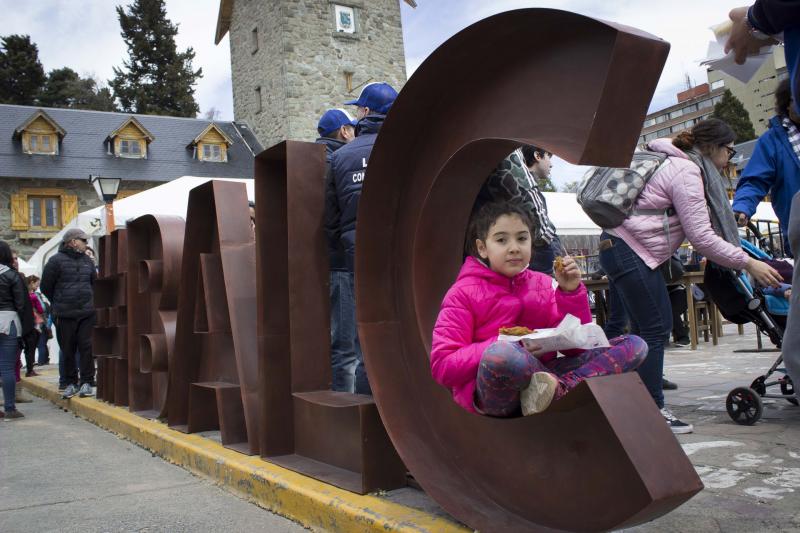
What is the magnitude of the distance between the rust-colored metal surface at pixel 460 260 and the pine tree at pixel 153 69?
45.1 metres

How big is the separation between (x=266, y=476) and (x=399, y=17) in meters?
32.6

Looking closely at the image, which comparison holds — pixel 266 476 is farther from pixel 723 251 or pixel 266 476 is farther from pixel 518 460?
pixel 723 251

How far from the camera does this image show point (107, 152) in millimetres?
31031

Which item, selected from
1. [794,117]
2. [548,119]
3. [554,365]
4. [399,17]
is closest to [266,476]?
[554,365]

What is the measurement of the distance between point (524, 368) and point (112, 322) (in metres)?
5.40

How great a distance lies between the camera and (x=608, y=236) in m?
4.02

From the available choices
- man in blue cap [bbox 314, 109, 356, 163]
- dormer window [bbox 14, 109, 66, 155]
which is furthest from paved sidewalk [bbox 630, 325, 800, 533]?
dormer window [bbox 14, 109, 66, 155]

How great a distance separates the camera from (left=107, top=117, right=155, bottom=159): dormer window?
102ft

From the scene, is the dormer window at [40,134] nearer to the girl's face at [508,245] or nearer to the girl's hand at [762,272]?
the girl's hand at [762,272]

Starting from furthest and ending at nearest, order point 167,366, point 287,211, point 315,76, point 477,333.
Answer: point 315,76, point 167,366, point 287,211, point 477,333

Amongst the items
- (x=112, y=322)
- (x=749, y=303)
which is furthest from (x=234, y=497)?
(x=112, y=322)

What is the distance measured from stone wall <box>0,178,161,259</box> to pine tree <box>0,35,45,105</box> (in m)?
21.0

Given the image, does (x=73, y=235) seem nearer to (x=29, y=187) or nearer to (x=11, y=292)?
(x=11, y=292)

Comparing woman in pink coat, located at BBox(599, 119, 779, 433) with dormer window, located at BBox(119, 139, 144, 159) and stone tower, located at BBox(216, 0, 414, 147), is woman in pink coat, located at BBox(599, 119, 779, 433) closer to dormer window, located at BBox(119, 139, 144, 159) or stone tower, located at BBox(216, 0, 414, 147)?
stone tower, located at BBox(216, 0, 414, 147)
